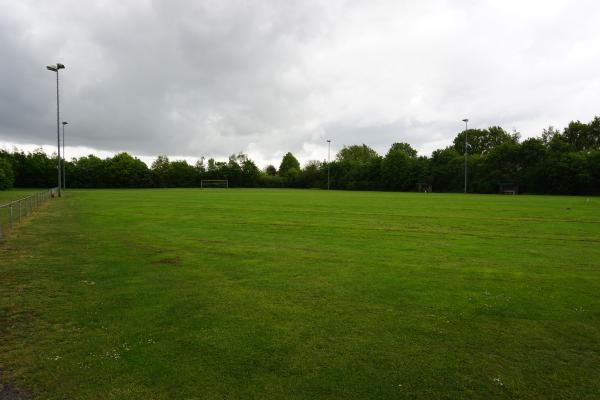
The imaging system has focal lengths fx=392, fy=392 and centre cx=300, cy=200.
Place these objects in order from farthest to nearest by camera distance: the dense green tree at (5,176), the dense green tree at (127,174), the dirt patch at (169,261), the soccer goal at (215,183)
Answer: the soccer goal at (215,183) → the dense green tree at (127,174) → the dense green tree at (5,176) → the dirt patch at (169,261)

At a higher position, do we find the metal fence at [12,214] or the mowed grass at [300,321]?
the metal fence at [12,214]

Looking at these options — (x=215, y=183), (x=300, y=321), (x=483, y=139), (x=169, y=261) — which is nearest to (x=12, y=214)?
(x=169, y=261)

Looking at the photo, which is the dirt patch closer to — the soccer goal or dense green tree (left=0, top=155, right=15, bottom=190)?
dense green tree (left=0, top=155, right=15, bottom=190)

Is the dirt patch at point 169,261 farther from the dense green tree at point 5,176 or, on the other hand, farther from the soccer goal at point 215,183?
the soccer goal at point 215,183

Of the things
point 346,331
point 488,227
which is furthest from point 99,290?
point 488,227

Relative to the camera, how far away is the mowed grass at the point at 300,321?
464cm

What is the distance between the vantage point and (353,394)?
4406 mm

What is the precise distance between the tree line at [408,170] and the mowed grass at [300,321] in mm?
64325

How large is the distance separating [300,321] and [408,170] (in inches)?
3608

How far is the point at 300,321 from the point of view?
6.52 m

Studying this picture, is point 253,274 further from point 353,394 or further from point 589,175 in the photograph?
point 589,175

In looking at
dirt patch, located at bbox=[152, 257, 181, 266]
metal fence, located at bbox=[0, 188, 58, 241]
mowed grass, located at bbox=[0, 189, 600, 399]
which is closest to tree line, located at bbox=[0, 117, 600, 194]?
metal fence, located at bbox=[0, 188, 58, 241]

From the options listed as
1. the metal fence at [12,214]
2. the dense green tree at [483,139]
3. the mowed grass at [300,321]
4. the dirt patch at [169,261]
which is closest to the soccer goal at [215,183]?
the dense green tree at [483,139]

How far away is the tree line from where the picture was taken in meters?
68.5
